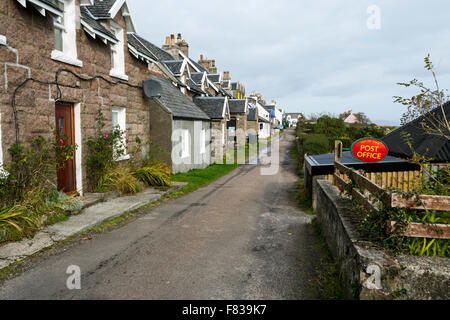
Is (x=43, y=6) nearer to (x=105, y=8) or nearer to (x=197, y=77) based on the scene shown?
(x=105, y=8)

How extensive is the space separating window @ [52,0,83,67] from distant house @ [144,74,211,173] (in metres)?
3.93

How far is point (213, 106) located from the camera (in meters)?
23.1

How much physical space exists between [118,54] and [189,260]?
8.33 m

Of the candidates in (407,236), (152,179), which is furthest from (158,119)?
(407,236)

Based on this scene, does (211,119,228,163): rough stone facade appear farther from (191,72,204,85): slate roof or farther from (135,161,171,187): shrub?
(135,161,171,187): shrub

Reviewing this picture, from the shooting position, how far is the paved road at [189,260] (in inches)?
164

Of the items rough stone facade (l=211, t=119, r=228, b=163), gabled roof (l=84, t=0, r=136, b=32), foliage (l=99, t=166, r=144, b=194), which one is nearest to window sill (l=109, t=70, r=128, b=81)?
gabled roof (l=84, t=0, r=136, b=32)

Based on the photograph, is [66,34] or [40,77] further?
[66,34]

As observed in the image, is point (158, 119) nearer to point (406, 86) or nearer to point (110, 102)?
point (110, 102)

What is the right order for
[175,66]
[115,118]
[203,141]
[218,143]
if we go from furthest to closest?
[218,143]
[175,66]
[203,141]
[115,118]

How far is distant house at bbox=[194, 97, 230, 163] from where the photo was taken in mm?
22750

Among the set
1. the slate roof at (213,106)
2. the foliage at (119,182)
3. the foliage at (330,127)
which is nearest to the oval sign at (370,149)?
the foliage at (119,182)

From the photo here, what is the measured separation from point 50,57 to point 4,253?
4674 mm

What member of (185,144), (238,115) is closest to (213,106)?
(185,144)
